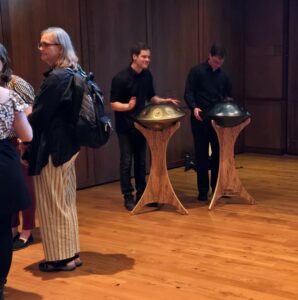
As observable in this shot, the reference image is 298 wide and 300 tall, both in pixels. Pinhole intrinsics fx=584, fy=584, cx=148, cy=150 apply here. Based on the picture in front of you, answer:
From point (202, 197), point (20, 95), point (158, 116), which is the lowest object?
point (202, 197)

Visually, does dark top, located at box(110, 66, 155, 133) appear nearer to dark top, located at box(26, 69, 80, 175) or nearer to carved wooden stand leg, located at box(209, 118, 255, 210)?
carved wooden stand leg, located at box(209, 118, 255, 210)

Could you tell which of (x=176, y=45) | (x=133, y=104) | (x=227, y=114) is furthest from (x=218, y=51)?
(x=176, y=45)

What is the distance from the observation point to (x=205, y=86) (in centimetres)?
500

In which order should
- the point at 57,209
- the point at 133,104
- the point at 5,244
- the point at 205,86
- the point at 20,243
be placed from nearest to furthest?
the point at 5,244
the point at 57,209
the point at 20,243
the point at 133,104
the point at 205,86

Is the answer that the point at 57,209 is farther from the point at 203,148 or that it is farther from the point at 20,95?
the point at 203,148

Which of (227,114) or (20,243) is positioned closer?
(20,243)

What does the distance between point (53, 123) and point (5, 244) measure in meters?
0.76

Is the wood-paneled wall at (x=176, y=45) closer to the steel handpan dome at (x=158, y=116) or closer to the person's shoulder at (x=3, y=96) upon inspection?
the steel handpan dome at (x=158, y=116)

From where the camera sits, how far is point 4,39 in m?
4.97

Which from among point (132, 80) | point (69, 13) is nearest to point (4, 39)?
point (69, 13)

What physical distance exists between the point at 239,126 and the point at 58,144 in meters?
1.93

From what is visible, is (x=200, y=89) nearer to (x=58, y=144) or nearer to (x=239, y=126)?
(x=239, y=126)

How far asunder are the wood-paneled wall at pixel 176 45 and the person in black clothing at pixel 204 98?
3.82 ft

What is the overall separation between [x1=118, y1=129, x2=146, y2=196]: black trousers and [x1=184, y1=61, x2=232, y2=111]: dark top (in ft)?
1.92
